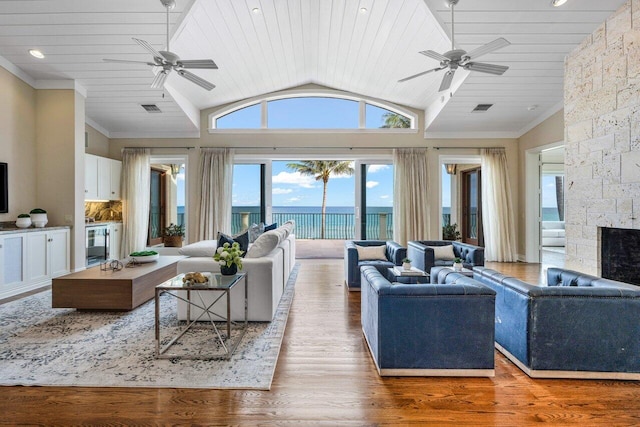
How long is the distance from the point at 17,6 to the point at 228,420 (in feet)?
16.7

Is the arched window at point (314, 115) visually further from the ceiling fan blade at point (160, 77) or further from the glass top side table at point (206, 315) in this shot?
the glass top side table at point (206, 315)

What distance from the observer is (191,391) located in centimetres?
222

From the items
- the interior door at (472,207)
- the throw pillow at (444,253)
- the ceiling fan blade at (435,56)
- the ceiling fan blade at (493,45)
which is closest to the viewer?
the ceiling fan blade at (493,45)

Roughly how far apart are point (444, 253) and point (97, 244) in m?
6.35

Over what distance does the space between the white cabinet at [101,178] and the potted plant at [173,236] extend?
1302mm

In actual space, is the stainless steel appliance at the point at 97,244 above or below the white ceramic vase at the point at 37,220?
below

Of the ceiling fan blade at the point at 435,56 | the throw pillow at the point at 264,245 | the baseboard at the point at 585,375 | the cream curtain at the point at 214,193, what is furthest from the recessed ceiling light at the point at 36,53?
the baseboard at the point at 585,375

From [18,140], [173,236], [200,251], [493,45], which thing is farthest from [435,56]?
[173,236]

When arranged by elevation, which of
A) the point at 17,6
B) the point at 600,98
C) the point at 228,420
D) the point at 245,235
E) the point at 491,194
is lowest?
the point at 228,420

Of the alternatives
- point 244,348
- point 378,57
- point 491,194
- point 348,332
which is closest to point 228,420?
point 244,348

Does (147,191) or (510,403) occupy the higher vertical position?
(147,191)

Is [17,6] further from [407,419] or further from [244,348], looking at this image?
[407,419]

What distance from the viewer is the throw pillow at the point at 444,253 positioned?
204 inches

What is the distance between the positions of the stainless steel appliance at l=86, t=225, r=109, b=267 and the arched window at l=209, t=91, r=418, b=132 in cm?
304
